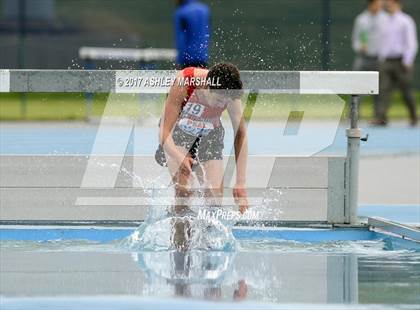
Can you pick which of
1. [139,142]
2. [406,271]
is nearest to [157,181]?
[139,142]

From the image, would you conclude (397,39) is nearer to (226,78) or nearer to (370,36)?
(370,36)

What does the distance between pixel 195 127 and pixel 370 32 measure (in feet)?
49.0

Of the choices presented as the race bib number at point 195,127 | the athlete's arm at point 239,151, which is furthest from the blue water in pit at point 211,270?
the race bib number at point 195,127

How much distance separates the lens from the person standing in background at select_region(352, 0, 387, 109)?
25.0 metres

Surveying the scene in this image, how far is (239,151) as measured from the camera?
10.8m

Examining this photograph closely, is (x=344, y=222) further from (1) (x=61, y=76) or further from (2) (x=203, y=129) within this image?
(1) (x=61, y=76)

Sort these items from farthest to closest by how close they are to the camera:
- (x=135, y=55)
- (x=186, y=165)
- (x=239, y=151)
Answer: (x=135, y=55)
(x=239, y=151)
(x=186, y=165)

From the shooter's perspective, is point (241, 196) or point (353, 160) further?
point (353, 160)

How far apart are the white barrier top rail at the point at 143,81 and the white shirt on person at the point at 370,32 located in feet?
45.5

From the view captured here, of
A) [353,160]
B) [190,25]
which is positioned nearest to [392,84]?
[190,25]

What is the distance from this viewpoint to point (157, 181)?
11258 mm

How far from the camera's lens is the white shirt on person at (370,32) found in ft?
81.9

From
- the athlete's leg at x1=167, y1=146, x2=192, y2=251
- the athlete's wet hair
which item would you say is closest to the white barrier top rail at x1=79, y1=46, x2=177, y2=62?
the athlete's leg at x1=167, y1=146, x2=192, y2=251

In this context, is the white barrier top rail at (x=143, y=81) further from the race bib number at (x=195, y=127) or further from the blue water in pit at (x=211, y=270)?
the blue water in pit at (x=211, y=270)
